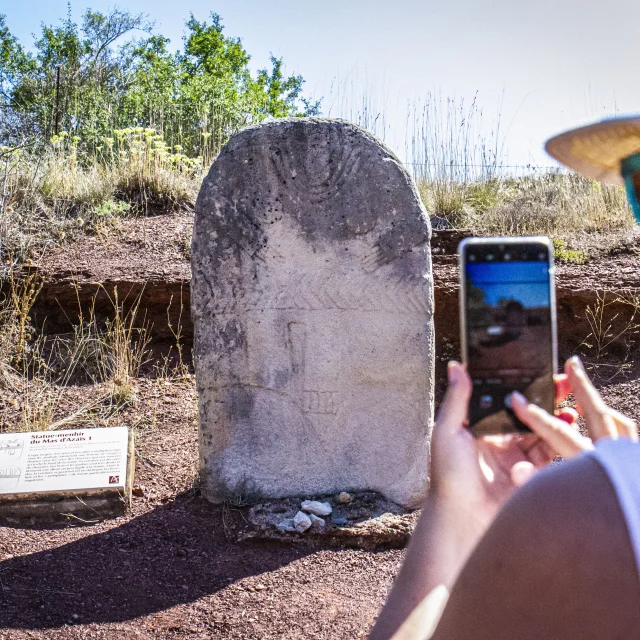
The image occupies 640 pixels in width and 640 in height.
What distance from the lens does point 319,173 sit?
12.0 ft

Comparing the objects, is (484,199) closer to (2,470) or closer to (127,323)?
(127,323)

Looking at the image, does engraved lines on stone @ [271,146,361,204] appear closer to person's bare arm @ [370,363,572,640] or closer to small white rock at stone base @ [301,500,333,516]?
small white rock at stone base @ [301,500,333,516]

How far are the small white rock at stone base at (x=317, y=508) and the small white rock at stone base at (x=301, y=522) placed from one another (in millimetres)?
71

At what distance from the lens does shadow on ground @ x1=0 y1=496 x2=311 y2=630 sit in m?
3.01

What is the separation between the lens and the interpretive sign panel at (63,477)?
3771 mm

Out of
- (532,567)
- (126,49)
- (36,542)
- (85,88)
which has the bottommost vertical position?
(36,542)

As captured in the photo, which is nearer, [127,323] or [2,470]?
[2,470]

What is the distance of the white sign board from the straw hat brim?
3.27m

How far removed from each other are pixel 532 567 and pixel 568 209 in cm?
743

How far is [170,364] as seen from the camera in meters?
5.84

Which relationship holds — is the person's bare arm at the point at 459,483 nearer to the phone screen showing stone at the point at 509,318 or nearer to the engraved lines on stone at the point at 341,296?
the phone screen showing stone at the point at 509,318

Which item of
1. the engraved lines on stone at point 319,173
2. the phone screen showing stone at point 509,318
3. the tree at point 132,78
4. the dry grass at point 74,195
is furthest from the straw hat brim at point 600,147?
the tree at point 132,78

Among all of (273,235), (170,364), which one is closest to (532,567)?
(273,235)

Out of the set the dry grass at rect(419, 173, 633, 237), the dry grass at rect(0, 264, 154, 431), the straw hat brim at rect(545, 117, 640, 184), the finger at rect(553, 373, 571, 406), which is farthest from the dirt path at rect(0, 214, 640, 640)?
the dry grass at rect(419, 173, 633, 237)
